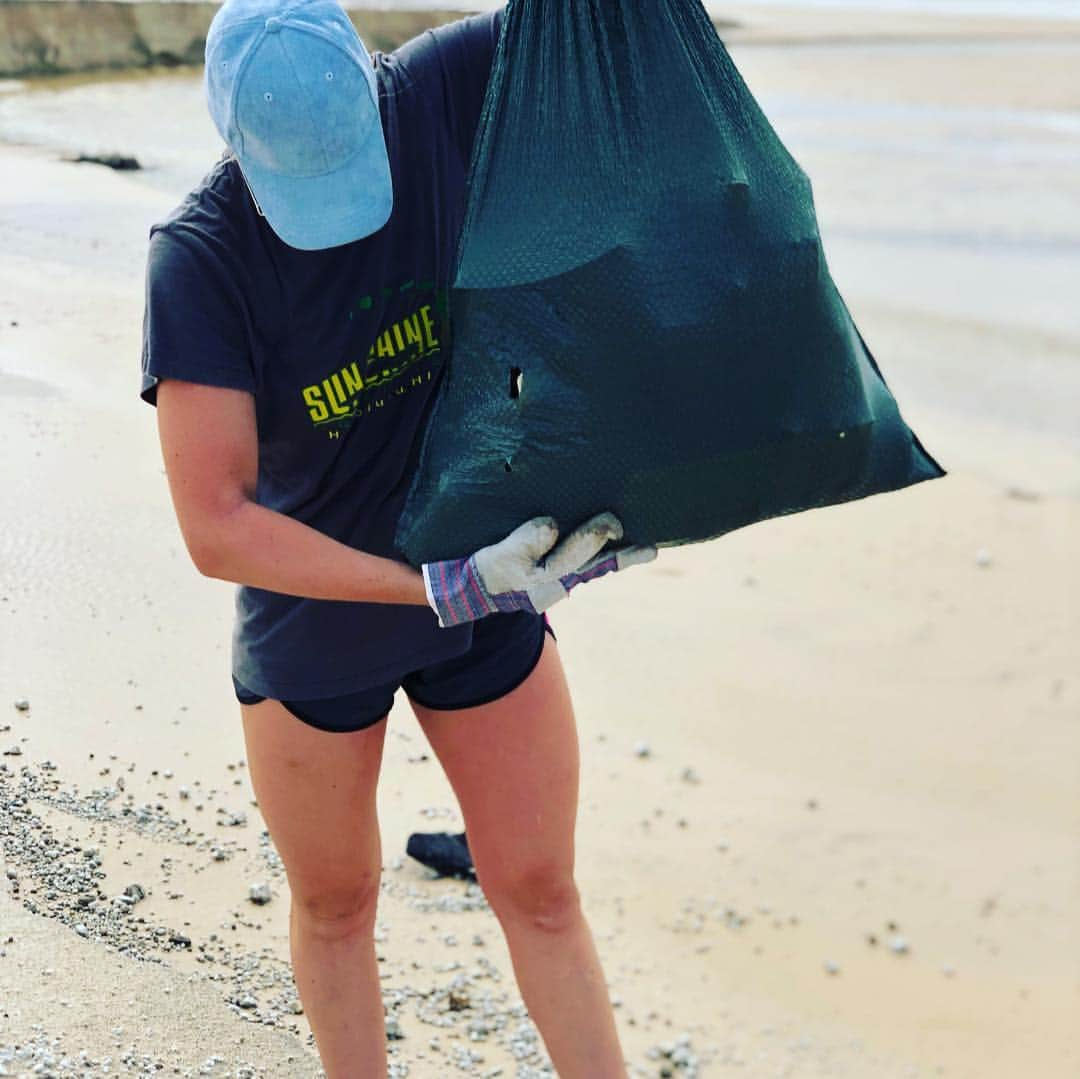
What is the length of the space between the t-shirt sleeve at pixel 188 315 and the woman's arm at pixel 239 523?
2 centimetres

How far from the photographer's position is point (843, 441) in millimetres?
1746

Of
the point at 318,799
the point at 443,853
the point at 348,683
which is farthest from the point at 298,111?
the point at 443,853

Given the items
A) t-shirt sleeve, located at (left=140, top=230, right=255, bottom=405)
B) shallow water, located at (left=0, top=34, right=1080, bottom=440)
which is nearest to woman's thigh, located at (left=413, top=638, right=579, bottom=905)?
t-shirt sleeve, located at (left=140, top=230, right=255, bottom=405)

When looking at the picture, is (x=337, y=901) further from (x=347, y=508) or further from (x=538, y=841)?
(x=347, y=508)

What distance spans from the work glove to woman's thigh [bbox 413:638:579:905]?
25 centimetres

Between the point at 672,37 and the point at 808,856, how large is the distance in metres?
1.89

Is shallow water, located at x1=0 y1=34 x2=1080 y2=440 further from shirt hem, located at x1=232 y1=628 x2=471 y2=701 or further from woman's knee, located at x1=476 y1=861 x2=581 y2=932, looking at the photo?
shirt hem, located at x1=232 y1=628 x2=471 y2=701

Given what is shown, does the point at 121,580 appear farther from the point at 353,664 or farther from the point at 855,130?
the point at 855,130

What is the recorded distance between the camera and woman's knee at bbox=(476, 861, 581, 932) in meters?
1.94

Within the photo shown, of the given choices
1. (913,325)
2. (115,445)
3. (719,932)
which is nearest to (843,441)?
(719,932)

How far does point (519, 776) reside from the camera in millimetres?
1918

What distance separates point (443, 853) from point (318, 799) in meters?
1.09

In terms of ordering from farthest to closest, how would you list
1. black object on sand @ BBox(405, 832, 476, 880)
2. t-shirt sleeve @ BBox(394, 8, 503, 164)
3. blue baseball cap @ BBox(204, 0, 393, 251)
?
black object on sand @ BBox(405, 832, 476, 880)
t-shirt sleeve @ BBox(394, 8, 503, 164)
blue baseball cap @ BBox(204, 0, 393, 251)

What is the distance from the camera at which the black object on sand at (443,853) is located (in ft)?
9.59
